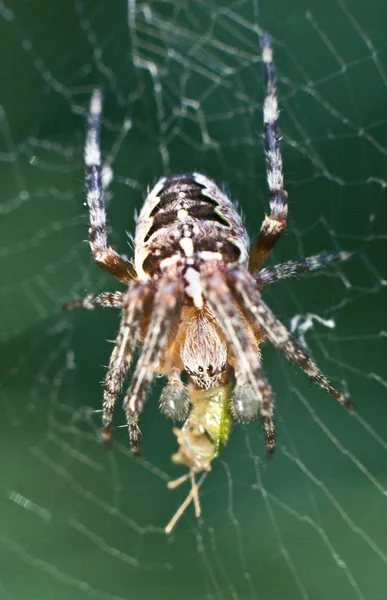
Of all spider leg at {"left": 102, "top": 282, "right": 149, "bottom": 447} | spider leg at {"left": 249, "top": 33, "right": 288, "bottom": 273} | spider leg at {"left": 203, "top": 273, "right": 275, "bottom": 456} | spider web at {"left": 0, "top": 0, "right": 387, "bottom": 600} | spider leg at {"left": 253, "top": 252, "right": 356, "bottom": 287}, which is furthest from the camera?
spider web at {"left": 0, "top": 0, "right": 387, "bottom": 600}

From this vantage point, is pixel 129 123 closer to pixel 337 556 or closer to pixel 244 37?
pixel 244 37

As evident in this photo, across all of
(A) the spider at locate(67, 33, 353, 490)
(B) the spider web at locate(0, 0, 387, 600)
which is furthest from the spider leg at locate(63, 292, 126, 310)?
(B) the spider web at locate(0, 0, 387, 600)

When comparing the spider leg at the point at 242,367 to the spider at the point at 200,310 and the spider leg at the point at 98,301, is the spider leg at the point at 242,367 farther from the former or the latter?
the spider leg at the point at 98,301

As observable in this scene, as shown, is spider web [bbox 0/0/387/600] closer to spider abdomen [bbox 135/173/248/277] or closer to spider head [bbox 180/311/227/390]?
spider head [bbox 180/311/227/390]

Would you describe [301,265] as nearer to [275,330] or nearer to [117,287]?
[275,330]

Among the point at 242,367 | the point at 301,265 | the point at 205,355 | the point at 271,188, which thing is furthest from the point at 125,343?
the point at 271,188

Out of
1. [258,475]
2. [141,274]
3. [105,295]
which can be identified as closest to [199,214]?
[141,274]
